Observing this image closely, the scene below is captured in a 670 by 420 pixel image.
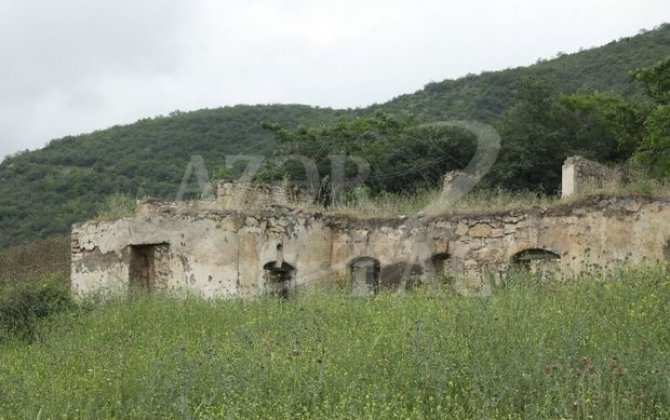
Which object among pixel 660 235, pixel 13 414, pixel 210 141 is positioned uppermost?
pixel 210 141

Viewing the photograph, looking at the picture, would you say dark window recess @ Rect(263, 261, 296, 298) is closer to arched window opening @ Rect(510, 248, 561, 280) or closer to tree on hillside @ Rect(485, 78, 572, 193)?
arched window opening @ Rect(510, 248, 561, 280)

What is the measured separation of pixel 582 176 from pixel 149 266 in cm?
881

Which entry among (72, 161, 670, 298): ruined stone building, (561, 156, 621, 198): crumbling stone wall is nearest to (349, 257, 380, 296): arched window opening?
(72, 161, 670, 298): ruined stone building

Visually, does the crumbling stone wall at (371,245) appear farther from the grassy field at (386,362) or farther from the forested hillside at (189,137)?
the forested hillside at (189,137)

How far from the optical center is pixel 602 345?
7531 mm

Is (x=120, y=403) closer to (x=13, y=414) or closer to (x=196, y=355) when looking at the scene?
(x=13, y=414)

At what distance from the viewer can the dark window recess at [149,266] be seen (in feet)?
49.4

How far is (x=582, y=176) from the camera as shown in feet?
55.6

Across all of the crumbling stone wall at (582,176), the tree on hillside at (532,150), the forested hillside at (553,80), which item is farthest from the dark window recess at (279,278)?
the forested hillside at (553,80)

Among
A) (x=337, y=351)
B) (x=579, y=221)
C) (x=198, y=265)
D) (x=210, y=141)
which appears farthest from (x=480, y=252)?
(x=210, y=141)

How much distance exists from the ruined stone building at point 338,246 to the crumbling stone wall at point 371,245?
0.7 inches

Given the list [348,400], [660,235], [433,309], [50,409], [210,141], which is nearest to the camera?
[348,400]

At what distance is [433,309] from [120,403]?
427 centimetres

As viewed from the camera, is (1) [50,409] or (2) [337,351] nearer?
(1) [50,409]
